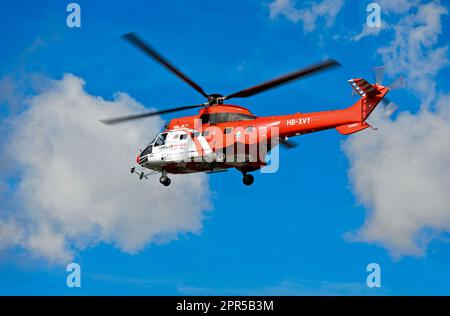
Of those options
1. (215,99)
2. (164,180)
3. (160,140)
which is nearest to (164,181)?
(164,180)

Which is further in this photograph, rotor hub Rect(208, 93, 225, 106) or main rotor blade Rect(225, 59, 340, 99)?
rotor hub Rect(208, 93, 225, 106)

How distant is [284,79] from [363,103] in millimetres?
6714

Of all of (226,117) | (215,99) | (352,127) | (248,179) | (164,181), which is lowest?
(248,179)

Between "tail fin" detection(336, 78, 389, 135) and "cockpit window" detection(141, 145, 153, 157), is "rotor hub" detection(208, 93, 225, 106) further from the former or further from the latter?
"tail fin" detection(336, 78, 389, 135)

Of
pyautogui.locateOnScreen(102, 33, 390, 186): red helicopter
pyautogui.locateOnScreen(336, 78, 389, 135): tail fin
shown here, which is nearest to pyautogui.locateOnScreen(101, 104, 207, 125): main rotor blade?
pyautogui.locateOnScreen(102, 33, 390, 186): red helicopter

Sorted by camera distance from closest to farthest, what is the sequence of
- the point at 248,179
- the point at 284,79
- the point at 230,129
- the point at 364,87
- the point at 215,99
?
1. the point at 284,79
2. the point at 364,87
3. the point at 230,129
4. the point at 215,99
5. the point at 248,179

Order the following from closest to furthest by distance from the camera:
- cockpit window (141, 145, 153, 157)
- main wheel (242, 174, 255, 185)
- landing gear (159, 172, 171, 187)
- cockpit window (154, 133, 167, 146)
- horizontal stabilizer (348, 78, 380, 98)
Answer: horizontal stabilizer (348, 78, 380, 98) < main wheel (242, 174, 255, 185) < cockpit window (154, 133, 167, 146) < landing gear (159, 172, 171, 187) < cockpit window (141, 145, 153, 157)

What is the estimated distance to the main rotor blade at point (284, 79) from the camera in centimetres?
3962

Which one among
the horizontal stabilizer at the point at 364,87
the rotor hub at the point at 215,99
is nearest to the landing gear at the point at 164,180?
the rotor hub at the point at 215,99

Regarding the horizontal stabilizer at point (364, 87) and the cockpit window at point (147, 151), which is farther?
the cockpit window at point (147, 151)

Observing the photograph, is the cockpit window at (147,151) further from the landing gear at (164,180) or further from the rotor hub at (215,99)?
the rotor hub at (215,99)

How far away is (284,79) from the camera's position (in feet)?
141

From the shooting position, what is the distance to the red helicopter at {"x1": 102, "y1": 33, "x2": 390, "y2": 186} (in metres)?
45.4

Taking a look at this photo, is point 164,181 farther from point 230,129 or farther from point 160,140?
point 230,129
